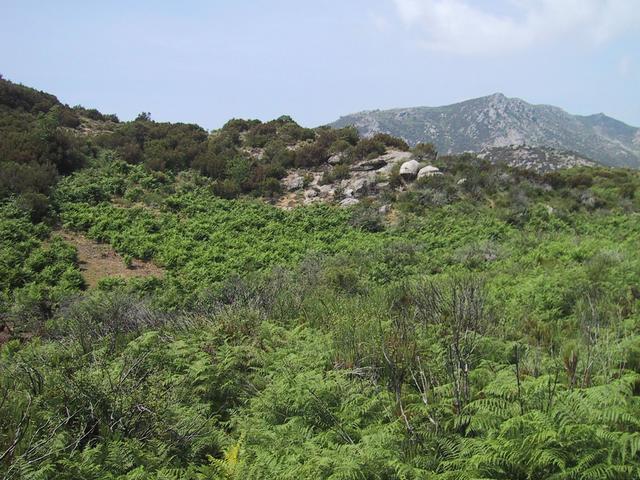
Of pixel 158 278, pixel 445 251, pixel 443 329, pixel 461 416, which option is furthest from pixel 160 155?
pixel 461 416

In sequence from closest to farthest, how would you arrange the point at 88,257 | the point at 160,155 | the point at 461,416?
1. the point at 461,416
2. the point at 88,257
3. the point at 160,155

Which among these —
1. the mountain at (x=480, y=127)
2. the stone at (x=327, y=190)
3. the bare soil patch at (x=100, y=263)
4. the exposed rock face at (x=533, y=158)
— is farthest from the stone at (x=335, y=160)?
the mountain at (x=480, y=127)

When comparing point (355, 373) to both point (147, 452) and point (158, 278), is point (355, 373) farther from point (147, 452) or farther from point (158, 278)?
point (158, 278)

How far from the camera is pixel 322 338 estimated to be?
263 inches

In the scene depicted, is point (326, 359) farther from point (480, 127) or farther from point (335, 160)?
point (480, 127)

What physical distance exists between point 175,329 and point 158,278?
6.74m

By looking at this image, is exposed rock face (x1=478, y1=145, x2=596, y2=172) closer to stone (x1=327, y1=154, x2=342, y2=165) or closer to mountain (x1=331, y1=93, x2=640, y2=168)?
stone (x1=327, y1=154, x2=342, y2=165)

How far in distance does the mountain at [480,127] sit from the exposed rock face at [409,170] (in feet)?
367

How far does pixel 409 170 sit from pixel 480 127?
134586 millimetres

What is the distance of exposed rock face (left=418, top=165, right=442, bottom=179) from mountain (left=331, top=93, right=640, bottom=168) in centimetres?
11181

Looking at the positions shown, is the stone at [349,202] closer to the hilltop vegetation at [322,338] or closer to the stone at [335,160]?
the hilltop vegetation at [322,338]

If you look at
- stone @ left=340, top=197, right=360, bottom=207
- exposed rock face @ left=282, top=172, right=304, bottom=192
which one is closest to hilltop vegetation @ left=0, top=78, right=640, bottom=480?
stone @ left=340, top=197, right=360, bottom=207

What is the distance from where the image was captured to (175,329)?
330 inches

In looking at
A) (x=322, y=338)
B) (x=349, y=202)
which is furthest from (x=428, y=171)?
(x=322, y=338)
